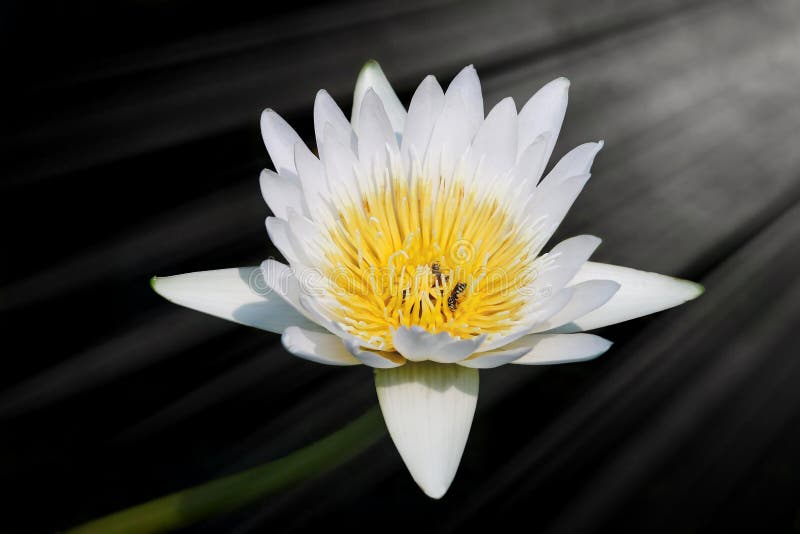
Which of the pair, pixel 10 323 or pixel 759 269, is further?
pixel 759 269

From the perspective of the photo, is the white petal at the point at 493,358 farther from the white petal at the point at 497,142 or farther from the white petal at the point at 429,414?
the white petal at the point at 497,142

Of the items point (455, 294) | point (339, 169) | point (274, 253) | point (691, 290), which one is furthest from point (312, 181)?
point (691, 290)

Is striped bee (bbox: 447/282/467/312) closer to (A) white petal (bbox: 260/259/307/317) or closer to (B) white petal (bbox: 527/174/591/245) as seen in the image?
(B) white petal (bbox: 527/174/591/245)

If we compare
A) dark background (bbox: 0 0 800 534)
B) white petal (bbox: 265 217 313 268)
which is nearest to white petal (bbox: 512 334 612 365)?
white petal (bbox: 265 217 313 268)

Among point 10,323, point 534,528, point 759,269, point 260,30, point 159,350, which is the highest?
point 260,30

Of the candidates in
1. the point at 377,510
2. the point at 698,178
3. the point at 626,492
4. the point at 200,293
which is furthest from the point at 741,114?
the point at 200,293

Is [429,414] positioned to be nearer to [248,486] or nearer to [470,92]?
[248,486]

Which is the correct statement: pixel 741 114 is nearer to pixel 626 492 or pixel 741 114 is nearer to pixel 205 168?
pixel 626 492

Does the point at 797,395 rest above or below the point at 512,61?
below
